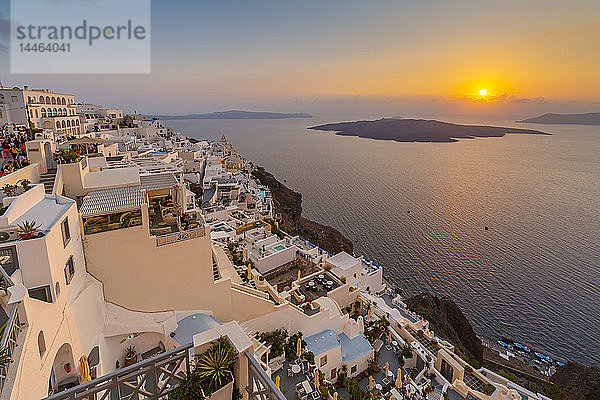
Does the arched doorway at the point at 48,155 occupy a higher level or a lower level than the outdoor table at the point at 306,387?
higher

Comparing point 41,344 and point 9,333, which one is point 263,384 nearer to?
point 9,333

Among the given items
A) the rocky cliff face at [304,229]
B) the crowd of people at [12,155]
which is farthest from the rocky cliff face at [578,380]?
the crowd of people at [12,155]

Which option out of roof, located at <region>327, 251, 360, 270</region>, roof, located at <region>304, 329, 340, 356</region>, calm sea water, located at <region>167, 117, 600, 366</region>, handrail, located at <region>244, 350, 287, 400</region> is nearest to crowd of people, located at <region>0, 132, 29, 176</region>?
handrail, located at <region>244, 350, 287, 400</region>

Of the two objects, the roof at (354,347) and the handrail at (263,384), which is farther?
the roof at (354,347)

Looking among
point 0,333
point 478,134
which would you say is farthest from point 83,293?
point 478,134

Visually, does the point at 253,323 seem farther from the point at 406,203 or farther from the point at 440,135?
the point at 440,135

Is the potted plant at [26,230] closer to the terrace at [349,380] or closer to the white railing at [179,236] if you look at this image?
the white railing at [179,236]
